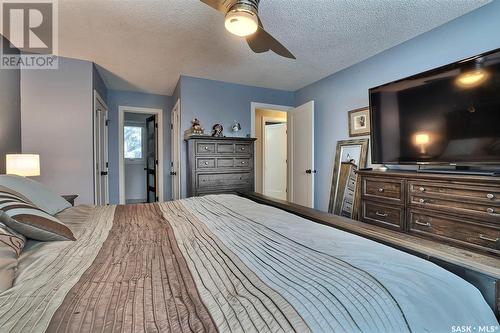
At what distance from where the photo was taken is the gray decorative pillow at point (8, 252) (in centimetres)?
65

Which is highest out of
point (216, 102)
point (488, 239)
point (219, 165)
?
point (216, 102)

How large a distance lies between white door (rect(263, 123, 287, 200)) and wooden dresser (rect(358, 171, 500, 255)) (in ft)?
11.9

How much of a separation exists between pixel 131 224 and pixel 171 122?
3.60m

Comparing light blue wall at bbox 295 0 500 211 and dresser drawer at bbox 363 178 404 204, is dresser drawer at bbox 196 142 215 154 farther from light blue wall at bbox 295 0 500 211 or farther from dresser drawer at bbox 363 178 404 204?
dresser drawer at bbox 363 178 404 204

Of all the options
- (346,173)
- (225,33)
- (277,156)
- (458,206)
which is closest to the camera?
(458,206)

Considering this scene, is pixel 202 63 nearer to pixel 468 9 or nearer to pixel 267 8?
pixel 267 8

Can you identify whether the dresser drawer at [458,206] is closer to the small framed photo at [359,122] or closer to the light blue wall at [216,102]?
the small framed photo at [359,122]

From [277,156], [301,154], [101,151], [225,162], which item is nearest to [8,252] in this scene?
[225,162]

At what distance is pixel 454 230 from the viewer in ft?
5.63

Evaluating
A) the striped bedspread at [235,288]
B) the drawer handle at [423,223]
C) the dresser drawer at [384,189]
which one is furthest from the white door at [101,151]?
the drawer handle at [423,223]

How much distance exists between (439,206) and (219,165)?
256 centimetres

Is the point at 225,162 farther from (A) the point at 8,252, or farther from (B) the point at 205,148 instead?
(A) the point at 8,252

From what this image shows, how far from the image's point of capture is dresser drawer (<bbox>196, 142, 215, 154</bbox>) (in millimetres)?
3289

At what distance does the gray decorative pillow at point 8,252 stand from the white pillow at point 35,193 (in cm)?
50
